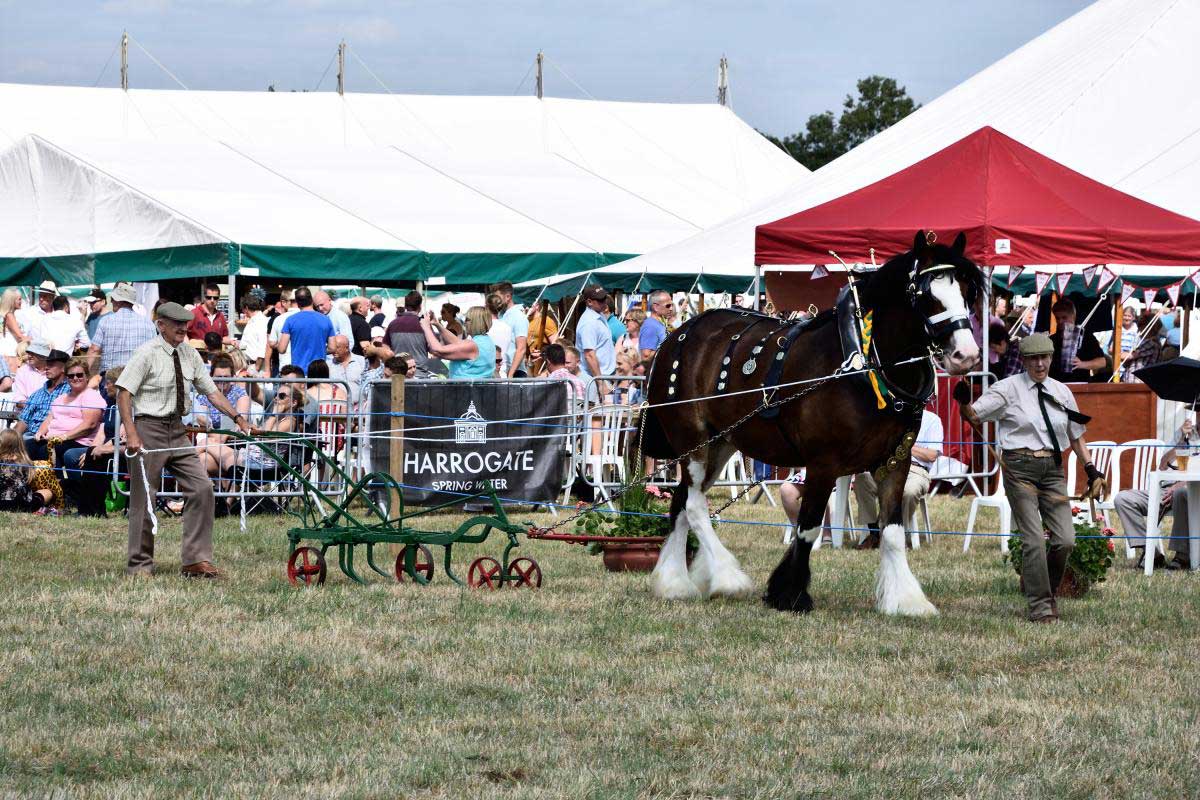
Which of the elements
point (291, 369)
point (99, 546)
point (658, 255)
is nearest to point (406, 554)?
point (99, 546)

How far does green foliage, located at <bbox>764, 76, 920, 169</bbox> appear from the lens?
86.6 m

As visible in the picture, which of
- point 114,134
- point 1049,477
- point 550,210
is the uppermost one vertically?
point 114,134

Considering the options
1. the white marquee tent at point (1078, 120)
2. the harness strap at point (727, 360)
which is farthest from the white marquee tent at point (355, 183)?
the harness strap at point (727, 360)

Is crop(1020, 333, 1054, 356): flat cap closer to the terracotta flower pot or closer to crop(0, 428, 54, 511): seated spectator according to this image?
the terracotta flower pot

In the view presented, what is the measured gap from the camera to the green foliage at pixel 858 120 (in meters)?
86.6

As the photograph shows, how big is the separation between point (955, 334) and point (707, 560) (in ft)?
7.74

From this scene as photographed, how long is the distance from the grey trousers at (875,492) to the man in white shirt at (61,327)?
13.2 metres

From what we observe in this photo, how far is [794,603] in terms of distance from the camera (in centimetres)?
955

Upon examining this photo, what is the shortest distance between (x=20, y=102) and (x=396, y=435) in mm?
24938

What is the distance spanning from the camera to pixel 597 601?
10.1 m

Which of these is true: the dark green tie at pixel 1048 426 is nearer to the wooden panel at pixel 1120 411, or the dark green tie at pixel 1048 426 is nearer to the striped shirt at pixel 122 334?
the wooden panel at pixel 1120 411

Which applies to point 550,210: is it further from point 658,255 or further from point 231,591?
point 231,591

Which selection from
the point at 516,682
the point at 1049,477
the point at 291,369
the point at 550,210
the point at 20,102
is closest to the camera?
the point at 516,682

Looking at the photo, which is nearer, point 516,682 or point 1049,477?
point 516,682
